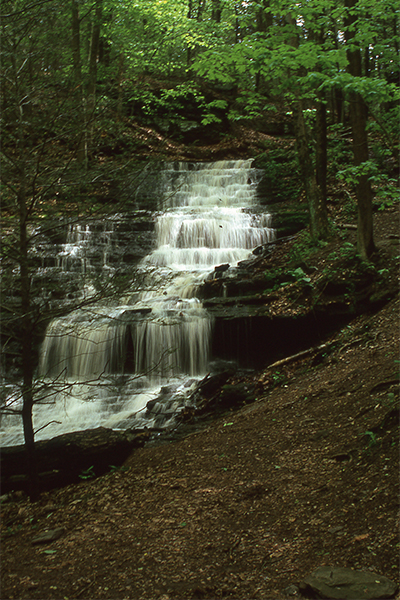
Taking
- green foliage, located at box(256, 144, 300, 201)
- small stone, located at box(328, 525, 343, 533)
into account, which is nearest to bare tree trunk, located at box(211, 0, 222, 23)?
green foliage, located at box(256, 144, 300, 201)

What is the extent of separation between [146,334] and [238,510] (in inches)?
246

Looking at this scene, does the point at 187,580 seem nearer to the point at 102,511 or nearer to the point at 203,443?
the point at 102,511

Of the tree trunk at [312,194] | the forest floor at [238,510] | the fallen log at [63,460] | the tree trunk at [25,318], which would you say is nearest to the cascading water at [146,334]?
the tree trunk at [25,318]

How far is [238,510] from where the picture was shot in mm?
4168

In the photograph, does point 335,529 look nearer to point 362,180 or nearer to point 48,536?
point 48,536

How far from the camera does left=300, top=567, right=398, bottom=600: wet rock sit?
2.47 meters

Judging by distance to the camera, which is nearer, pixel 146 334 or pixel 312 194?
pixel 146 334

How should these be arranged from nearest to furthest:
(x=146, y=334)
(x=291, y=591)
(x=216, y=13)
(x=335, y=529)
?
(x=291, y=591) → (x=335, y=529) → (x=146, y=334) → (x=216, y=13)

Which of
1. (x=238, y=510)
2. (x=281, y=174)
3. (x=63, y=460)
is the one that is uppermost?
(x=281, y=174)

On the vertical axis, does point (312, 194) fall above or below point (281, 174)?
below

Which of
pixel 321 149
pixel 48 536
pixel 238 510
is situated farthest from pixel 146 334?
pixel 321 149

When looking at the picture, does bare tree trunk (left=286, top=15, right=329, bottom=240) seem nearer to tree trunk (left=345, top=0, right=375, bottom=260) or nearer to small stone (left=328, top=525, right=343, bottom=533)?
tree trunk (left=345, top=0, right=375, bottom=260)

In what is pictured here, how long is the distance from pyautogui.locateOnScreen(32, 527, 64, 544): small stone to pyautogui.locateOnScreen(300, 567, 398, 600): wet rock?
2.89 m

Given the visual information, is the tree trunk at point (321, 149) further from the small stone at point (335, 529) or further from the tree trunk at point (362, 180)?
the small stone at point (335, 529)
